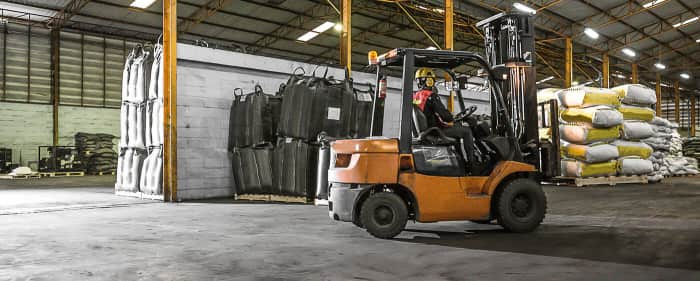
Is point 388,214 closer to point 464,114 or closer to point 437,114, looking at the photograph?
point 437,114

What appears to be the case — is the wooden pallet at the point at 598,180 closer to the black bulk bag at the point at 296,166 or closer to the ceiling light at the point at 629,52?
the black bulk bag at the point at 296,166

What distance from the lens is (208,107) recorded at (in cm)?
991

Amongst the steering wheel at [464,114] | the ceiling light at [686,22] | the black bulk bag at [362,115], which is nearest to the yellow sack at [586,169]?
the black bulk bag at [362,115]

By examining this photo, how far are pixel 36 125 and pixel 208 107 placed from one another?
14.1 metres

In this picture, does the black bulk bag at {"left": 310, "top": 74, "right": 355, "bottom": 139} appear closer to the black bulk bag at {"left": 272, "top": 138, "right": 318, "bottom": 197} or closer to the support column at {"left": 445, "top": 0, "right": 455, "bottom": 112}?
the black bulk bag at {"left": 272, "top": 138, "right": 318, "bottom": 197}

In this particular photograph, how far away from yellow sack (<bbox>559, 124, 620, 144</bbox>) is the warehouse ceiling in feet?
22.9

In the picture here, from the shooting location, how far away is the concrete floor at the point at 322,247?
3.81 m

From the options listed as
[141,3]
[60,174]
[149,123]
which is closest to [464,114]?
[149,123]

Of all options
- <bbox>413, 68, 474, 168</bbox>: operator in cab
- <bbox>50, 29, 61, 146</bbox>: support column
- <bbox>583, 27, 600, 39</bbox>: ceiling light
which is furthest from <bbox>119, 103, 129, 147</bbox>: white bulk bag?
<bbox>583, 27, 600, 39</bbox>: ceiling light

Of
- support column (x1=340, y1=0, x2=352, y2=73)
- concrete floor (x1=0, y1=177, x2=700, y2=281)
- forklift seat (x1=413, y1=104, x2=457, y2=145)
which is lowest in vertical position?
concrete floor (x1=0, y1=177, x2=700, y2=281)

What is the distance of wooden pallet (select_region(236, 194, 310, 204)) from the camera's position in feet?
29.8

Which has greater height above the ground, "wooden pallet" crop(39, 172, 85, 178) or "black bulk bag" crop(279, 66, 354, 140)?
"black bulk bag" crop(279, 66, 354, 140)

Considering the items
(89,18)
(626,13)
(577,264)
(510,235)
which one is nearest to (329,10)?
(89,18)

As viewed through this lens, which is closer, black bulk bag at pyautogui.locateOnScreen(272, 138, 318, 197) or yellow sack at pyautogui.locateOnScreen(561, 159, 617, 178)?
black bulk bag at pyautogui.locateOnScreen(272, 138, 318, 197)
